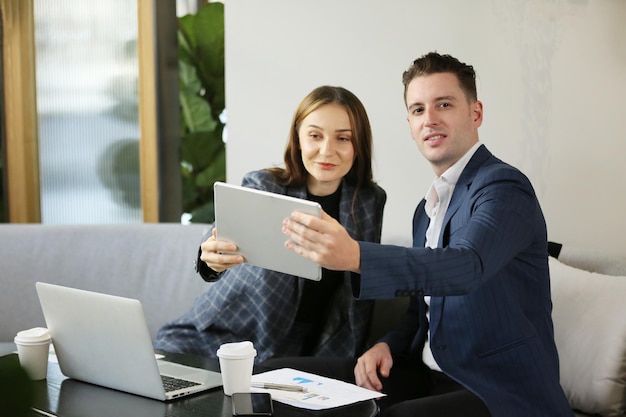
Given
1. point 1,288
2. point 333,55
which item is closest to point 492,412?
point 333,55

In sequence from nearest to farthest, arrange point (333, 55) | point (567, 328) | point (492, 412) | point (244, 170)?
point (492, 412) → point (567, 328) → point (333, 55) → point (244, 170)

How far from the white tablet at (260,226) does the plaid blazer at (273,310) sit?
0.66 meters

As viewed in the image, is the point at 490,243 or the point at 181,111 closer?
the point at 490,243

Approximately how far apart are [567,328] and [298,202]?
0.96 m

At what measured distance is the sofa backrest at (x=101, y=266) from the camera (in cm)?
304

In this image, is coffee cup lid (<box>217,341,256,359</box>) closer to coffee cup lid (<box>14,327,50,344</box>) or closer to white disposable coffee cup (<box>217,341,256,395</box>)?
white disposable coffee cup (<box>217,341,256,395</box>)

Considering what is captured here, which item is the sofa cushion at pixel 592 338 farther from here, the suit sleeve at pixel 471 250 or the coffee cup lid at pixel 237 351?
the coffee cup lid at pixel 237 351

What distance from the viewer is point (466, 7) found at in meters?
2.68

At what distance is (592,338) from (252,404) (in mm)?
958

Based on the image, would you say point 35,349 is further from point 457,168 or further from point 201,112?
point 201,112

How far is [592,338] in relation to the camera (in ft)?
6.66

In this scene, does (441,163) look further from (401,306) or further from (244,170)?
(244,170)

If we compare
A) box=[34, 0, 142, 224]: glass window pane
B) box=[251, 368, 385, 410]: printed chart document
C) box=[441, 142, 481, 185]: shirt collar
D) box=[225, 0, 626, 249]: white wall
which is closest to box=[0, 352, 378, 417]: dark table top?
box=[251, 368, 385, 410]: printed chart document

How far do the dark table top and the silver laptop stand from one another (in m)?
0.03
